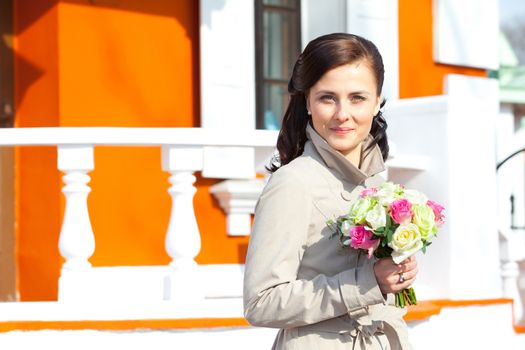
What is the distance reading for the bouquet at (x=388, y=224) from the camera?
206 cm

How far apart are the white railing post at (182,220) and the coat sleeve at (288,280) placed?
2.41 metres

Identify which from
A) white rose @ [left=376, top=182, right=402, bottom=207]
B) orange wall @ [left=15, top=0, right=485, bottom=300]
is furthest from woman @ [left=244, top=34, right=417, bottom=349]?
orange wall @ [left=15, top=0, right=485, bottom=300]

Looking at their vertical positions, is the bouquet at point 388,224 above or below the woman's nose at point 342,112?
below

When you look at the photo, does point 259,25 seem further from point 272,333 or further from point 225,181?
point 272,333

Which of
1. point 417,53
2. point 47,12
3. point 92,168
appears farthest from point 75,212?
point 417,53

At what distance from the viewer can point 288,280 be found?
211cm

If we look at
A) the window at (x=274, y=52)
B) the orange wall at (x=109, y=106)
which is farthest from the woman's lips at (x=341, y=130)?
the window at (x=274, y=52)

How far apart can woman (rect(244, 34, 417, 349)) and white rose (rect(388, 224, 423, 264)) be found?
0.03 m

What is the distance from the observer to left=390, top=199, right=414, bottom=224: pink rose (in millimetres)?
2092

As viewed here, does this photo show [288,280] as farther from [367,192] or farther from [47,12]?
[47,12]

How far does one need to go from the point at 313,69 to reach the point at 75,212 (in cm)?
238

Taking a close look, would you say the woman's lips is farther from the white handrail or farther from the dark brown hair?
the white handrail

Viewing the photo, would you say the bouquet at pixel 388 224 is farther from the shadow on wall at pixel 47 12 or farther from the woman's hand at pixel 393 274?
the shadow on wall at pixel 47 12

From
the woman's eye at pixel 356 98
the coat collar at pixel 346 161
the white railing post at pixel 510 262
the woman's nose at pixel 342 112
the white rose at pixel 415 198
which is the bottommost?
the white railing post at pixel 510 262
